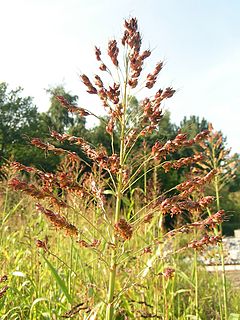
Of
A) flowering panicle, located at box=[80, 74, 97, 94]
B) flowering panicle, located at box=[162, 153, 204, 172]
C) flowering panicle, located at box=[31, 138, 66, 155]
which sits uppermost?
flowering panicle, located at box=[80, 74, 97, 94]

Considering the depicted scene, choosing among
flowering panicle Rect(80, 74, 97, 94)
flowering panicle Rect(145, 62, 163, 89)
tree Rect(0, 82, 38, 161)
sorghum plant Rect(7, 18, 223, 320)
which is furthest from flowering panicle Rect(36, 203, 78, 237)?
tree Rect(0, 82, 38, 161)

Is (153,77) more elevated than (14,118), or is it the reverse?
(14,118)

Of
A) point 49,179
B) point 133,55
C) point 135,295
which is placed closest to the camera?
point 49,179

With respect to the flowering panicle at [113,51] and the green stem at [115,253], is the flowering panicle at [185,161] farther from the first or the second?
the flowering panicle at [113,51]

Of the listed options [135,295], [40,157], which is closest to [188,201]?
[135,295]

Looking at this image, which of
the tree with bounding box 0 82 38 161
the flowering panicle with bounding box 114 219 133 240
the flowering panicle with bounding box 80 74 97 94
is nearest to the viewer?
the flowering panicle with bounding box 114 219 133 240

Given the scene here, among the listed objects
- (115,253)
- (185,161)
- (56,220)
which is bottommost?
(115,253)

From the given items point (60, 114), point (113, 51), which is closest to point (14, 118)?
point (60, 114)

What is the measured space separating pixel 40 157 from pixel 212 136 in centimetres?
3044

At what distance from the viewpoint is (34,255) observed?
397 centimetres

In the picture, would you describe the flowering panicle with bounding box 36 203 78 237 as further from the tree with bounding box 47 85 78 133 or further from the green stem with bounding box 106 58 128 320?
the tree with bounding box 47 85 78 133

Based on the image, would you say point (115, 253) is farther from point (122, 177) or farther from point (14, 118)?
point (14, 118)

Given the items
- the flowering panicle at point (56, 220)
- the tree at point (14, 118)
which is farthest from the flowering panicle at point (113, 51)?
the tree at point (14, 118)

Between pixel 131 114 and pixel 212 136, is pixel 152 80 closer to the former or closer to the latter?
pixel 131 114
